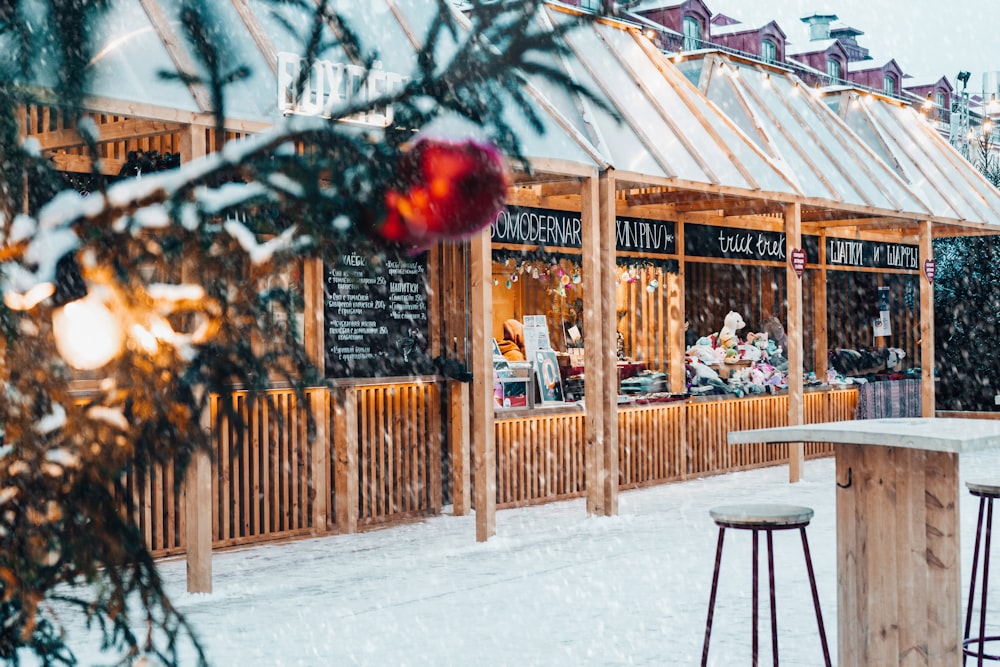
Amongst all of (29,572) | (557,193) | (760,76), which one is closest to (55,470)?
(29,572)

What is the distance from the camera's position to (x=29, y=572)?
6.38 feet

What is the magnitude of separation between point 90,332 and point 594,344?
738cm

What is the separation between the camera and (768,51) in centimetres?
2802

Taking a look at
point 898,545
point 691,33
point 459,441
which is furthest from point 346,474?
point 691,33

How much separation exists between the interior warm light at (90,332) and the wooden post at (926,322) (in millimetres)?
12778

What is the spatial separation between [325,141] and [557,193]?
7.89m

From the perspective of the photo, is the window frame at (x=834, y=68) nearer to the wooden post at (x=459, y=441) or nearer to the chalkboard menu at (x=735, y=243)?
the chalkboard menu at (x=735, y=243)

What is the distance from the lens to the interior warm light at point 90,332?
1.90 metres

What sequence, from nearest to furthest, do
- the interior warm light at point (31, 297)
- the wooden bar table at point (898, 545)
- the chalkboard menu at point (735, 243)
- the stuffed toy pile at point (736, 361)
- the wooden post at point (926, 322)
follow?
the interior warm light at point (31, 297) < the wooden bar table at point (898, 545) < the stuffed toy pile at point (736, 361) < the chalkboard menu at point (735, 243) < the wooden post at point (926, 322)

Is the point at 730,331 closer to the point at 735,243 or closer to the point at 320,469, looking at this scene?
the point at 735,243

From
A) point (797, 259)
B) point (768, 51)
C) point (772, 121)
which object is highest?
point (768, 51)

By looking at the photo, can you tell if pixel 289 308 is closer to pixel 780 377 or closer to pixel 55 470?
pixel 55 470

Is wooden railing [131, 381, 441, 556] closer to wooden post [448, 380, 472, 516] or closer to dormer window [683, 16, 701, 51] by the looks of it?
wooden post [448, 380, 472, 516]

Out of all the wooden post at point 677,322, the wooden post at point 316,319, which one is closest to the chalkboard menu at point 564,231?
the wooden post at point 677,322
